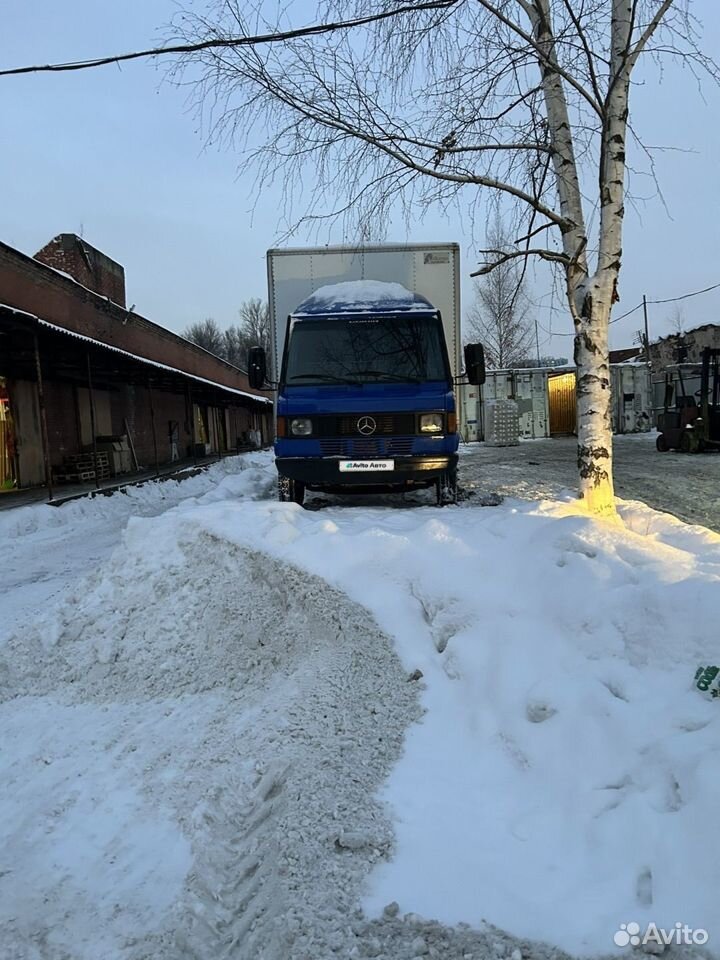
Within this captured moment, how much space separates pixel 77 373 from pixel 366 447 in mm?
11882

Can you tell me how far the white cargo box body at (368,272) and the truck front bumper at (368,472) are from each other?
7.33 ft

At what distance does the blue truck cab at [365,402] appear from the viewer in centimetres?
671

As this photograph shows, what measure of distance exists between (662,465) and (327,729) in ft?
38.1

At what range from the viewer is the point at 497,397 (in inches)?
953

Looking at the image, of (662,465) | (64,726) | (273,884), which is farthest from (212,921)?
(662,465)

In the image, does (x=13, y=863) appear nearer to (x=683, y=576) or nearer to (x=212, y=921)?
(x=212, y=921)

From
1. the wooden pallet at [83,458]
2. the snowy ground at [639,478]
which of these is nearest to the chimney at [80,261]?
the wooden pallet at [83,458]

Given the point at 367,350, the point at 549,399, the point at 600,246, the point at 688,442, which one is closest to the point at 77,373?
the point at 367,350

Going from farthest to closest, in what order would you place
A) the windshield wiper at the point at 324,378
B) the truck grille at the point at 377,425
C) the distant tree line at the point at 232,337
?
the distant tree line at the point at 232,337, the windshield wiper at the point at 324,378, the truck grille at the point at 377,425

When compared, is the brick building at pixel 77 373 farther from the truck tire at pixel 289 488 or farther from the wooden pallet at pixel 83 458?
the truck tire at pixel 289 488

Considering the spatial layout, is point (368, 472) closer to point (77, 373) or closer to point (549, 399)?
point (77, 373)

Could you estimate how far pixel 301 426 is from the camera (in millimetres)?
6785

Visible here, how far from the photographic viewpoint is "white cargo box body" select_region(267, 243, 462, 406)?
8484 millimetres

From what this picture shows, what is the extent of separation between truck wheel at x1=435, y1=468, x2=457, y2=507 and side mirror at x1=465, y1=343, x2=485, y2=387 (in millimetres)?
1223
